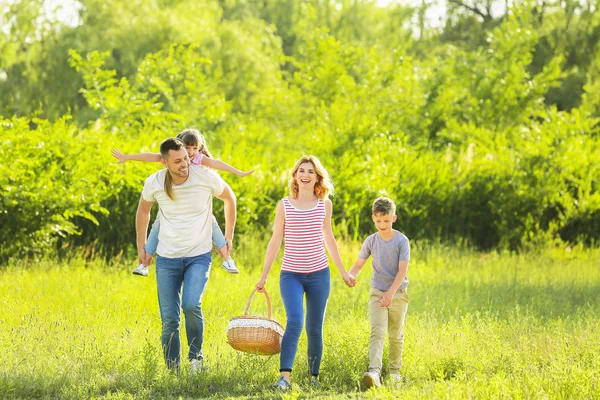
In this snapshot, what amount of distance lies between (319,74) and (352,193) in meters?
3.88

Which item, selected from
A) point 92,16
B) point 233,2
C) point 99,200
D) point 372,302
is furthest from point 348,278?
point 233,2

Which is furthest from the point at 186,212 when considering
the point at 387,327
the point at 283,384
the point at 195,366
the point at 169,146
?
the point at 387,327

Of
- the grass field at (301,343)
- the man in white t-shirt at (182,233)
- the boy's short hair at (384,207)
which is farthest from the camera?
the boy's short hair at (384,207)

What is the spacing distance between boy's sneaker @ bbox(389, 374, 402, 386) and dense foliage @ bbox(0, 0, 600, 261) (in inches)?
282

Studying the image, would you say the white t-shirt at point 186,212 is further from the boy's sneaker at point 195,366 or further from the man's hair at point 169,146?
the boy's sneaker at point 195,366

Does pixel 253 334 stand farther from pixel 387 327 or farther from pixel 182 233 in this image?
pixel 387 327

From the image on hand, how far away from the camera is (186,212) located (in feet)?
24.8

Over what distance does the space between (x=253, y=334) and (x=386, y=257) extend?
48.1 inches

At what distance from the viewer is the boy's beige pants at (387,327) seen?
25.2ft

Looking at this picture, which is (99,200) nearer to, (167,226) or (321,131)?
(321,131)

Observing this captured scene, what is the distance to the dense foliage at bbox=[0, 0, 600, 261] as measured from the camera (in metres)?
14.5

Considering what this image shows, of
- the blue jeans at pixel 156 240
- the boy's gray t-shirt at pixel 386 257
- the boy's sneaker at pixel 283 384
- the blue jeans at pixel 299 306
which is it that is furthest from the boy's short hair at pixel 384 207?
the boy's sneaker at pixel 283 384

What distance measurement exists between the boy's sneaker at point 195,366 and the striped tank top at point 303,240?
3.31 feet

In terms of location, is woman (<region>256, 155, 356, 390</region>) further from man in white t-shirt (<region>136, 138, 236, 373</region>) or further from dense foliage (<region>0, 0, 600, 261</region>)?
dense foliage (<region>0, 0, 600, 261</region>)
